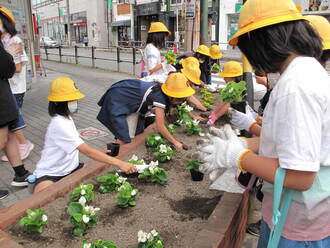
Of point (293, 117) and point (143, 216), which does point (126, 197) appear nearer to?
point (143, 216)

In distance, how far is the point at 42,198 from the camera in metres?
2.36

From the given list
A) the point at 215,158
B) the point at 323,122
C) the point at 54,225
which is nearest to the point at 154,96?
the point at 54,225

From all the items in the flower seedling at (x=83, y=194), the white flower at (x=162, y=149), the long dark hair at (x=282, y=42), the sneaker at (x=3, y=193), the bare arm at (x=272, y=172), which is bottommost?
the sneaker at (x=3, y=193)

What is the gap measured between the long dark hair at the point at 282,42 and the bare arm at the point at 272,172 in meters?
0.36

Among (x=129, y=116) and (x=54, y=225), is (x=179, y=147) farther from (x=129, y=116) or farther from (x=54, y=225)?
(x=54, y=225)

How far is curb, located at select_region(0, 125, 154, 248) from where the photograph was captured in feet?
6.19

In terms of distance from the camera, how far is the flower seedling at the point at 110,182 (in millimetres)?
2553

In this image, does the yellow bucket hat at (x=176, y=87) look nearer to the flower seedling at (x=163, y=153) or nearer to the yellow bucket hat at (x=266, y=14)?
the flower seedling at (x=163, y=153)

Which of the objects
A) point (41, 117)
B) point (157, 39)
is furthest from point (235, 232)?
point (41, 117)

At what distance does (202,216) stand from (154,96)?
1351 millimetres

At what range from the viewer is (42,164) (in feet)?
8.92

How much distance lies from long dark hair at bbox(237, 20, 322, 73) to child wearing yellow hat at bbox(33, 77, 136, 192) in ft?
5.30

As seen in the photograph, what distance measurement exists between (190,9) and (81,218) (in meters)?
6.14

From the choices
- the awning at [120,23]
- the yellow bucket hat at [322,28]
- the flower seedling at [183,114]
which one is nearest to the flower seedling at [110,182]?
the flower seedling at [183,114]
